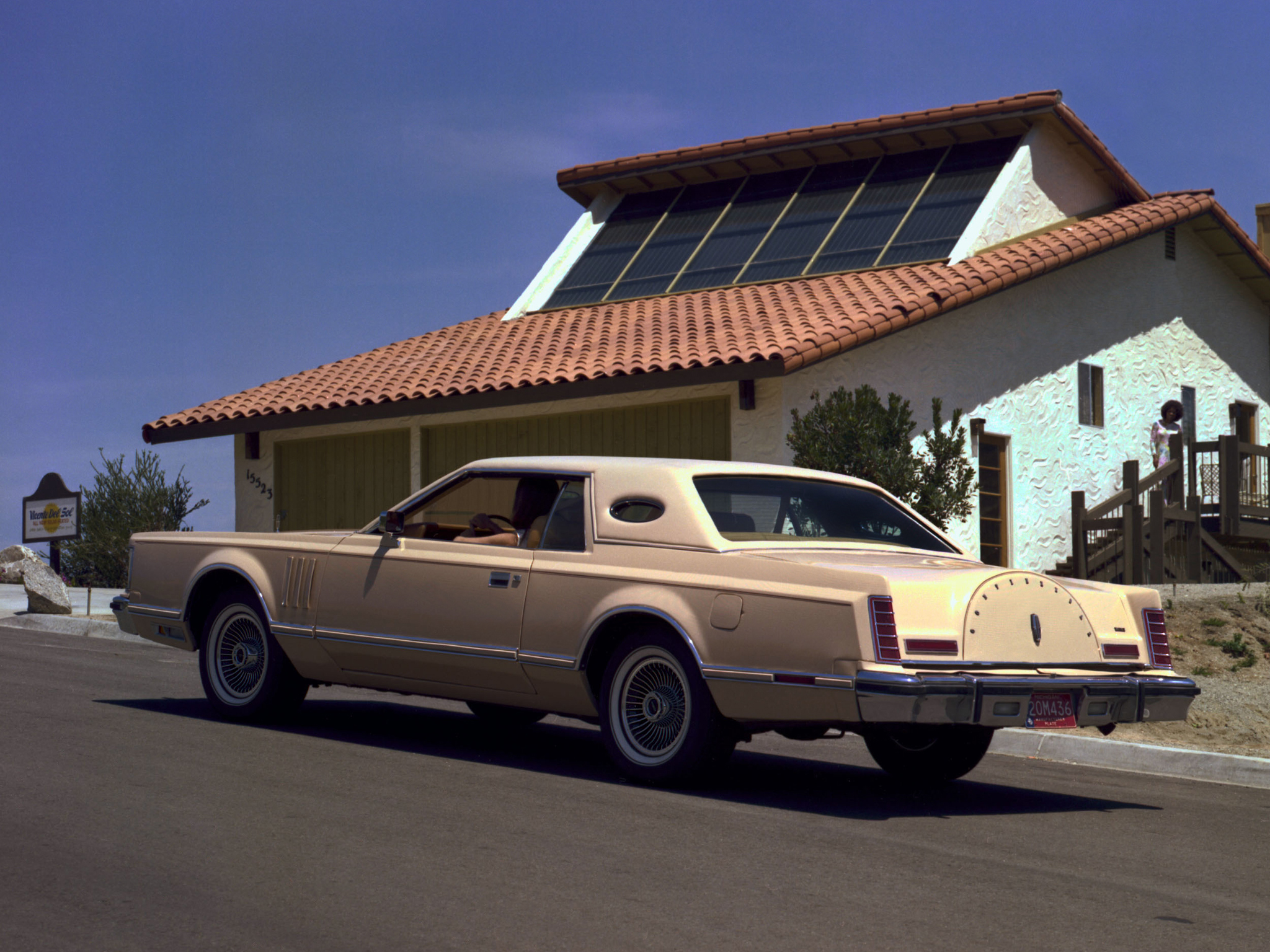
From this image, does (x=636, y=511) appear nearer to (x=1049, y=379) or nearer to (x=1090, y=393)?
(x=1049, y=379)

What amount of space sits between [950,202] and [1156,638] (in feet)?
42.8

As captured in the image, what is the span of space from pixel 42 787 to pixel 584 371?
10.7 metres

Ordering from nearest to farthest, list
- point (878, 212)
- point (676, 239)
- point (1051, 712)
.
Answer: point (1051, 712), point (878, 212), point (676, 239)

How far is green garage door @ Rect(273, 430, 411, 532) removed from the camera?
1989 cm

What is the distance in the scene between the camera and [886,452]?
14195 millimetres

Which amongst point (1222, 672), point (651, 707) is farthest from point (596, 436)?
point (651, 707)

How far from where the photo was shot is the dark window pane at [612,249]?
21.8 meters

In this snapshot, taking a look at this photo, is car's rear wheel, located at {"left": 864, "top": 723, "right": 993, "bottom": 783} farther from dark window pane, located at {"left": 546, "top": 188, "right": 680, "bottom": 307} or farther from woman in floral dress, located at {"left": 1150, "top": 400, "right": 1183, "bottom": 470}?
dark window pane, located at {"left": 546, "top": 188, "right": 680, "bottom": 307}

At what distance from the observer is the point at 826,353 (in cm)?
1512

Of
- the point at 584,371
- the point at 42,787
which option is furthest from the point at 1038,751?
the point at 584,371

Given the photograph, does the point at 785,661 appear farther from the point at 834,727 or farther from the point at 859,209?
the point at 859,209

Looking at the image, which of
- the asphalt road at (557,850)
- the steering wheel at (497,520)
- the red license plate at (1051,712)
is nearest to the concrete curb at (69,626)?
the asphalt road at (557,850)

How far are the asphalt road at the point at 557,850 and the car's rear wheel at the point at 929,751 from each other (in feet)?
0.51

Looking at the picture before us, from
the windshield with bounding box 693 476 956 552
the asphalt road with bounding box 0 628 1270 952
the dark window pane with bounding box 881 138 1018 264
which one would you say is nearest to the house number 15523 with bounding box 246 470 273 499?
the dark window pane with bounding box 881 138 1018 264
